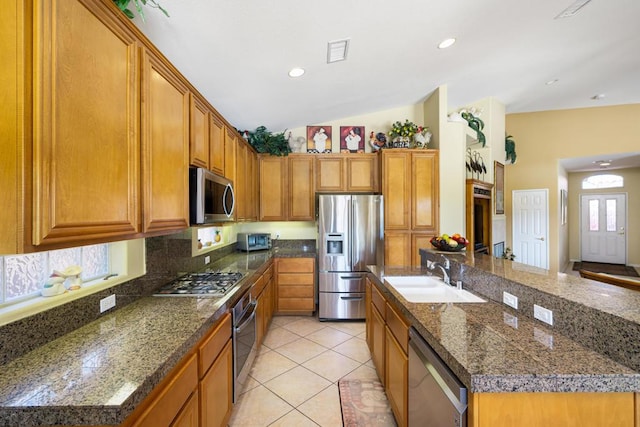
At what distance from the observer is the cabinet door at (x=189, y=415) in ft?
3.55

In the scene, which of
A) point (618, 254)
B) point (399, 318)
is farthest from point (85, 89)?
point (618, 254)

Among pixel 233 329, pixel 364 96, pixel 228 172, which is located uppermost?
pixel 364 96

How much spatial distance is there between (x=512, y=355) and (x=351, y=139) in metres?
3.56

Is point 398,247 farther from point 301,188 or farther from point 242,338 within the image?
point 242,338

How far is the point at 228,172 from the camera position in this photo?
8.29ft

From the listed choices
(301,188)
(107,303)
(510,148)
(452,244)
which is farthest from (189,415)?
(510,148)

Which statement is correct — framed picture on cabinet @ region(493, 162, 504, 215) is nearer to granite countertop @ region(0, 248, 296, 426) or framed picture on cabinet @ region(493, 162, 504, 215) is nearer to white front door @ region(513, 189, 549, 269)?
white front door @ region(513, 189, 549, 269)

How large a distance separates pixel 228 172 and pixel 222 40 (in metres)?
1.10

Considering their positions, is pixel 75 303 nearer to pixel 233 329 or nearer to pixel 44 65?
pixel 233 329

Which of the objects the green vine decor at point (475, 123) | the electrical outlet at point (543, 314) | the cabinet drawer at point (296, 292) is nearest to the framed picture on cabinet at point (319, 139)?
the cabinet drawer at point (296, 292)

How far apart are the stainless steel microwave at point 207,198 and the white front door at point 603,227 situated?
31.9ft

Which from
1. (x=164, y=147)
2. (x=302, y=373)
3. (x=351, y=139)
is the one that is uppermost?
(x=351, y=139)

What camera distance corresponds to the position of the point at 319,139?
4.10 metres

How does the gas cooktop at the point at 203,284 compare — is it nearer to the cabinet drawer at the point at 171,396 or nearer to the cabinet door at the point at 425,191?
the cabinet drawer at the point at 171,396
